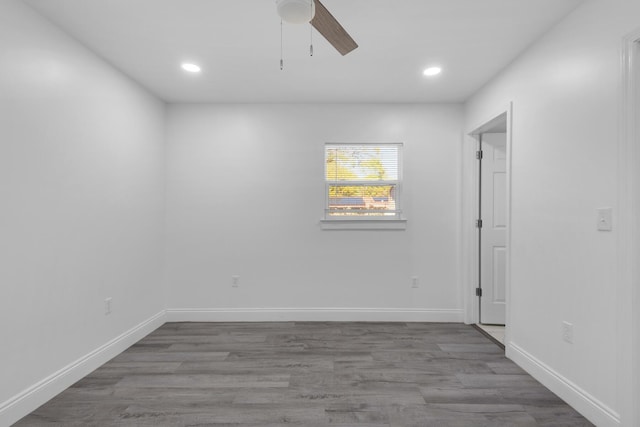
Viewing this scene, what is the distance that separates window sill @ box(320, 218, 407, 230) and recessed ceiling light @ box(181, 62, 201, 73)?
191 cm

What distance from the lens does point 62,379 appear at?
234 centimetres

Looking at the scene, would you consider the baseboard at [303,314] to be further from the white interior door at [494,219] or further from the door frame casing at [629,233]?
the door frame casing at [629,233]

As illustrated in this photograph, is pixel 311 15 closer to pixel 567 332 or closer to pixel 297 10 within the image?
pixel 297 10

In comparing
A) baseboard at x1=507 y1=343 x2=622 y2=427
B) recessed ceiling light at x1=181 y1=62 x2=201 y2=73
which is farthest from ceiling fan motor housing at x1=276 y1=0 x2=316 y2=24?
baseboard at x1=507 y1=343 x2=622 y2=427

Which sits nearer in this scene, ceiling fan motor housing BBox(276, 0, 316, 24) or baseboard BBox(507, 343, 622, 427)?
ceiling fan motor housing BBox(276, 0, 316, 24)

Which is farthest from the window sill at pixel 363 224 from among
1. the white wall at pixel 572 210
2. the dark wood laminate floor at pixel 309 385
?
the white wall at pixel 572 210

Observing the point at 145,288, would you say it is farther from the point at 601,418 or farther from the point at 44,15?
the point at 601,418

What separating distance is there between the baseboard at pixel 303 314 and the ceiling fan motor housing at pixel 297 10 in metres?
3.00

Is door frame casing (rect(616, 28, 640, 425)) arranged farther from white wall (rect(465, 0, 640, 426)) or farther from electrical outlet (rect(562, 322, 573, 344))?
electrical outlet (rect(562, 322, 573, 344))

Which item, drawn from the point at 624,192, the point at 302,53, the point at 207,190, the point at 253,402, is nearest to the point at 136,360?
the point at 253,402

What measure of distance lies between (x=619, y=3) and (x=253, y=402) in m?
3.08

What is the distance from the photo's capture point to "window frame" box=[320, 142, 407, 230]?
3838mm

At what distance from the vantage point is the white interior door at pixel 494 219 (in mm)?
3645

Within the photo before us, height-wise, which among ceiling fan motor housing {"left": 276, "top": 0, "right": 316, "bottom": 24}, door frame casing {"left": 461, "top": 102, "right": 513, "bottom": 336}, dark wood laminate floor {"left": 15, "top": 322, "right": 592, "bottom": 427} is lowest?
dark wood laminate floor {"left": 15, "top": 322, "right": 592, "bottom": 427}
